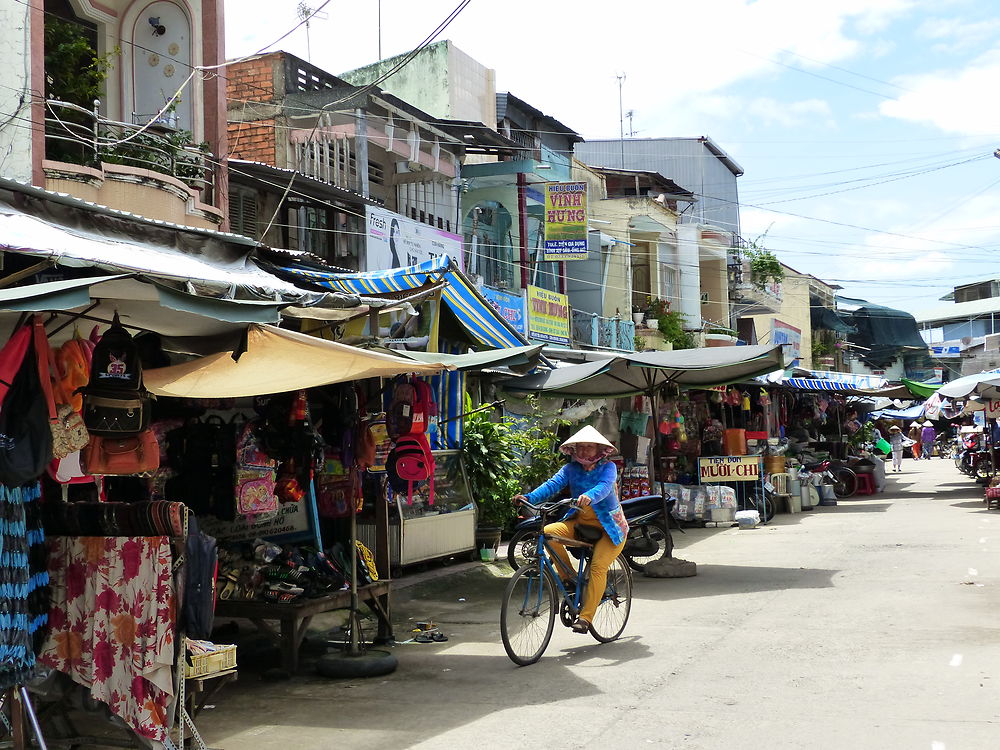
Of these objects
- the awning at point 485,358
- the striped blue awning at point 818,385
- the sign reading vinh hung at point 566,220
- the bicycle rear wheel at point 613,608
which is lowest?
the bicycle rear wheel at point 613,608

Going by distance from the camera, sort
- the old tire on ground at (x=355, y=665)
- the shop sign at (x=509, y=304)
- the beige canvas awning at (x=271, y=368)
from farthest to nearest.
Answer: the shop sign at (x=509, y=304)
the old tire on ground at (x=355, y=665)
the beige canvas awning at (x=271, y=368)

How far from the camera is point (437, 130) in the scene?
2045 centimetres

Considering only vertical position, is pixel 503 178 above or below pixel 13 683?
above

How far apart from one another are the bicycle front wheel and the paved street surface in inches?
6.1

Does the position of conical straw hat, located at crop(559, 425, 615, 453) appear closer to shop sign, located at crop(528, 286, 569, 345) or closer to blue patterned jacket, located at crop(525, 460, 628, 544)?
blue patterned jacket, located at crop(525, 460, 628, 544)

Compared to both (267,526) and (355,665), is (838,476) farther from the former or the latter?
(355,665)

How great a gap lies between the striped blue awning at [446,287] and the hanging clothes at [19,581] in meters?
5.01

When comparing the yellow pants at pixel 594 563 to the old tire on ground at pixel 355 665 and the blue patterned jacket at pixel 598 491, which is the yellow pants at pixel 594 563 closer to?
the blue patterned jacket at pixel 598 491

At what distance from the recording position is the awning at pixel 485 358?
25.8 ft

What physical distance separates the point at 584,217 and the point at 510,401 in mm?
7870

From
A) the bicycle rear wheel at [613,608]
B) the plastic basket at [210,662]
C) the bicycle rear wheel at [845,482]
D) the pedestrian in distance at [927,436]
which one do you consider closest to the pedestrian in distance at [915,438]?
the pedestrian in distance at [927,436]

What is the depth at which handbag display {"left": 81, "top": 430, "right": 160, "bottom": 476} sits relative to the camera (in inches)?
228

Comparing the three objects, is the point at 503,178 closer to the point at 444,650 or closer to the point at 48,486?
the point at 444,650

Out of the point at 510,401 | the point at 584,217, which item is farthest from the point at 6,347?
the point at 584,217
